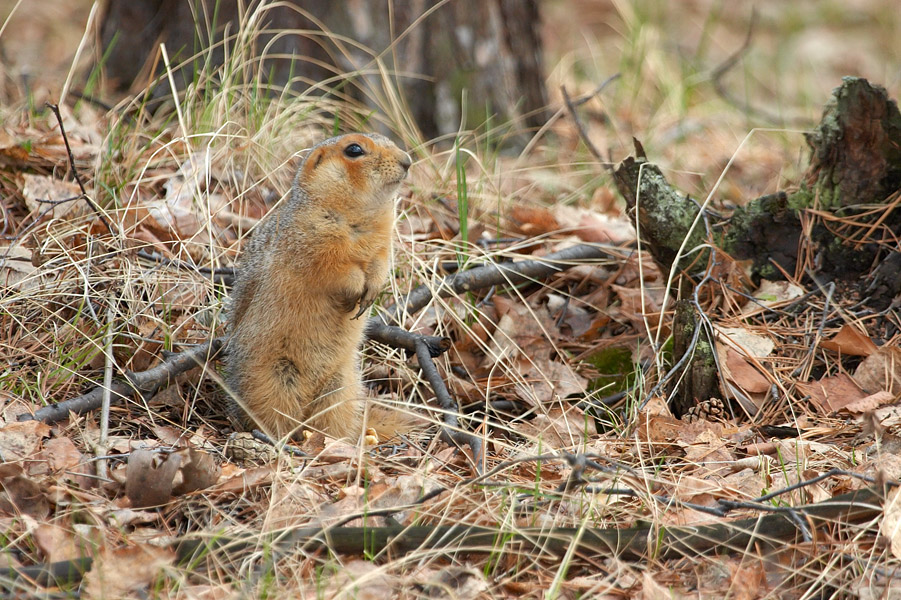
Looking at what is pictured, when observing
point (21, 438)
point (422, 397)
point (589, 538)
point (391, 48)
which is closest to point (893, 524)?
point (589, 538)

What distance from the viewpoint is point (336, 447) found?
10.0 ft

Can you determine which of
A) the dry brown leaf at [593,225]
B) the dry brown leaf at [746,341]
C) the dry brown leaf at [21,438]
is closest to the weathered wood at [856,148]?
the dry brown leaf at [746,341]

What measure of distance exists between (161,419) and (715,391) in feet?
7.44

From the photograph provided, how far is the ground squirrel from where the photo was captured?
10.6ft

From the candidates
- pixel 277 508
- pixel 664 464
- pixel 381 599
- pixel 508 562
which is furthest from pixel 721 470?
pixel 277 508

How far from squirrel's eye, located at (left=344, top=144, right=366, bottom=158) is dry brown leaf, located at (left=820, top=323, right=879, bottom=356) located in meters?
2.14

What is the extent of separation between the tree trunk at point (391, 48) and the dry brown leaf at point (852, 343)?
262cm

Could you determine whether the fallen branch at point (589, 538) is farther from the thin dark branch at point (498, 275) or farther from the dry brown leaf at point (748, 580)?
the thin dark branch at point (498, 275)

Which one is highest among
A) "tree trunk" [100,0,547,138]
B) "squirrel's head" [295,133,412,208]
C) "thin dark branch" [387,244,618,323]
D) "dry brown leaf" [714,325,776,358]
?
"tree trunk" [100,0,547,138]

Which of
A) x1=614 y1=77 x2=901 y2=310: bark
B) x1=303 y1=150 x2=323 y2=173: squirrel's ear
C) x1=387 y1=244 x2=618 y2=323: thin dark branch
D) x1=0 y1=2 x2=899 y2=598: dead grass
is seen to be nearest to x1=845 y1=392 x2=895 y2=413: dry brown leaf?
x1=0 y1=2 x2=899 y2=598: dead grass

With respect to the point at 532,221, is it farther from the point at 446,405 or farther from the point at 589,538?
the point at 589,538

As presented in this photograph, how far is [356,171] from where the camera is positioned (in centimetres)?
326

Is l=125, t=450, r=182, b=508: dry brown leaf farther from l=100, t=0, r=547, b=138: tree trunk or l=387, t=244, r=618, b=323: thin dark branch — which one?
l=100, t=0, r=547, b=138: tree trunk

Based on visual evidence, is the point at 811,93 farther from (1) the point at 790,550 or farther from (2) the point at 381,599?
(2) the point at 381,599
